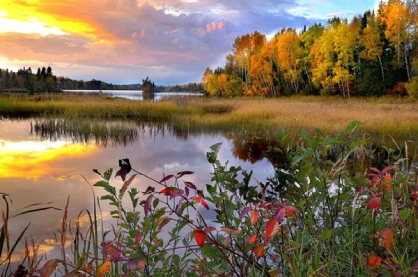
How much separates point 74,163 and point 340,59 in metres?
33.5

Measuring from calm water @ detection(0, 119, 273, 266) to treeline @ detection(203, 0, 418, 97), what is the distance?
2107cm

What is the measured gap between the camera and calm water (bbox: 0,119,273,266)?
202 inches

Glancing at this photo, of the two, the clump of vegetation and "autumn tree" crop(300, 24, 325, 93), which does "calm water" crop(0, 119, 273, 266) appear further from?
"autumn tree" crop(300, 24, 325, 93)

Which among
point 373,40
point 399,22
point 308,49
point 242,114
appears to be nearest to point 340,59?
point 373,40

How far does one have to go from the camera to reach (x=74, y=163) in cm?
850

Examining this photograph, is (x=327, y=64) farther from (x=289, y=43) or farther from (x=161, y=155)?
(x=161, y=155)

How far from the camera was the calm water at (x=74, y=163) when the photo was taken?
513 centimetres

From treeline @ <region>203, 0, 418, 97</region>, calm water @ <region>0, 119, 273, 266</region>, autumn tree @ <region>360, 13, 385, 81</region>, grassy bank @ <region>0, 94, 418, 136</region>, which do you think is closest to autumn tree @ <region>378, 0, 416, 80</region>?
treeline @ <region>203, 0, 418, 97</region>

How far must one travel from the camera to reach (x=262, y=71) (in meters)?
46.4

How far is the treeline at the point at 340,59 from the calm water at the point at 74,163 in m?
21.1

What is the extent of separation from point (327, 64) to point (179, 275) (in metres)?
36.1

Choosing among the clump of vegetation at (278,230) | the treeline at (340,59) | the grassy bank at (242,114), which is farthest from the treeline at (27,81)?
the clump of vegetation at (278,230)

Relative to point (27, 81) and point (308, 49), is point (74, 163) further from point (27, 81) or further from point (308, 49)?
point (27, 81)

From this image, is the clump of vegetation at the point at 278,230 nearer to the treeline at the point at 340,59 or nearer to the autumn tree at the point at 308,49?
the treeline at the point at 340,59
